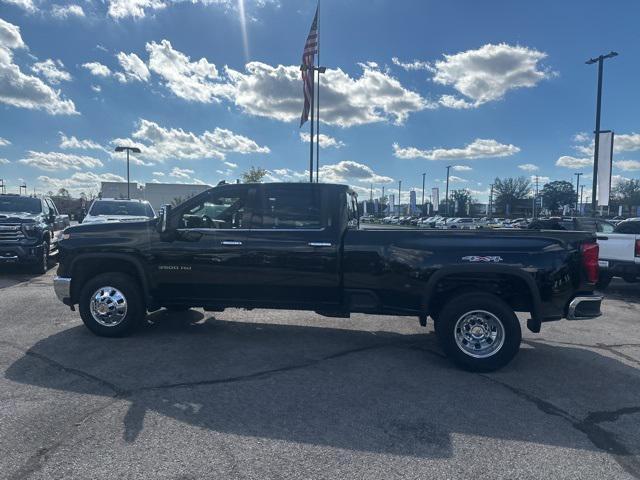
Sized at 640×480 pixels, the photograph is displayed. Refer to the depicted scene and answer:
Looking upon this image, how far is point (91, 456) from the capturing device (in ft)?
10.4

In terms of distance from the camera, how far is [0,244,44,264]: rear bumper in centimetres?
1053

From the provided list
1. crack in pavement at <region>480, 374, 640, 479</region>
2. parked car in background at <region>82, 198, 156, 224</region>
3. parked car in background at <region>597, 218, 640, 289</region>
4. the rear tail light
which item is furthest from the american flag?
crack in pavement at <region>480, 374, 640, 479</region>

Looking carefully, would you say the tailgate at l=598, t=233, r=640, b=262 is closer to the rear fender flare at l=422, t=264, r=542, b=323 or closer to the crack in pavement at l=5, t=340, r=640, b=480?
the rear fender flare at l=422, t=264, r=542, b=323

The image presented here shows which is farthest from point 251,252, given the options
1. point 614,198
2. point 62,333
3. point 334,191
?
point 614,198

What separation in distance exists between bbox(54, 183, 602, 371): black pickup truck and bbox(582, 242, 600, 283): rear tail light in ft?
0.03

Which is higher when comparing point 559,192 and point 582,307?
point 559,192

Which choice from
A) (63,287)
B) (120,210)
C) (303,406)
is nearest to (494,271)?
(303,406)

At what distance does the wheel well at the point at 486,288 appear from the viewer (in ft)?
16.6

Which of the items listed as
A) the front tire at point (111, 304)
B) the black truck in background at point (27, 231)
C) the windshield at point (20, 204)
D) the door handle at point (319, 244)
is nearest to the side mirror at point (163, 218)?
the front tire at point (111, 304)

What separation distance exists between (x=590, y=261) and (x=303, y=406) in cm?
335

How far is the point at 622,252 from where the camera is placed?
9672mm

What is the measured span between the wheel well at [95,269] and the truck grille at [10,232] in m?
5.95

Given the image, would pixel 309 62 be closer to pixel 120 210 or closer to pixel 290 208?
pixel 120 210

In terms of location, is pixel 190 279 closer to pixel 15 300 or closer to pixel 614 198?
pixel 15 300
